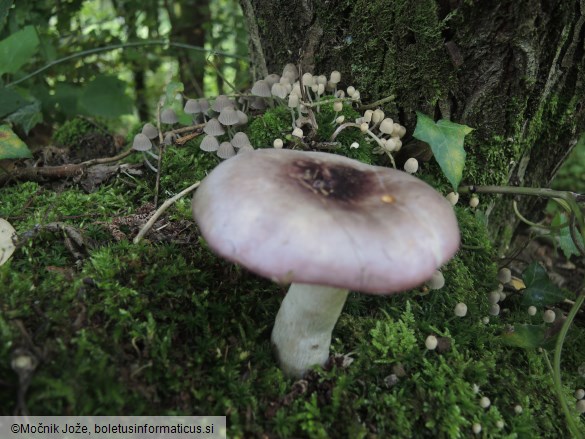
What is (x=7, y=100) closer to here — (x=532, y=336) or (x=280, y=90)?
(x=280, y=90)

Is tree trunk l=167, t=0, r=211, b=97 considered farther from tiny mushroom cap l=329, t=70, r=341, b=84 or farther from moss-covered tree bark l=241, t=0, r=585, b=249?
tiny mushroom cap l=329, t=70, r=341, b=84

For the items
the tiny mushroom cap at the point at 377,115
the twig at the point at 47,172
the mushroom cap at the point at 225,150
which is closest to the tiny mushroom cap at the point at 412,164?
the tiny mushroom cap at the point at 377,115

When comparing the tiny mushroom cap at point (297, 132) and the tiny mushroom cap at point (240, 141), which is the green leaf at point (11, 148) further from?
the tiny mushroom cap at point (297, 132)

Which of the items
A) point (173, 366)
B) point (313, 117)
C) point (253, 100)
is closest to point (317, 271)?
point (173, 366)

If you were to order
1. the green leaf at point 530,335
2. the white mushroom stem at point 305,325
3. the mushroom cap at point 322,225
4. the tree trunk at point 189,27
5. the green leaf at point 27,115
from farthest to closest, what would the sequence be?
1. the tree trunk at point 189,27
2. the green leaf at point 27,115
3. the green leaf at point 530,335
4. the white mushroom stem at point 305,325
5. the mushroom cap at point 322,225

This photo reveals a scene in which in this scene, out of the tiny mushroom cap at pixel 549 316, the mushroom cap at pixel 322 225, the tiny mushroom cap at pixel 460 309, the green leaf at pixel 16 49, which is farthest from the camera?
the green leaf at pixel 16 49

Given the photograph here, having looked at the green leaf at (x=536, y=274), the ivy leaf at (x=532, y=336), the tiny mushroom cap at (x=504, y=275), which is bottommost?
the tiny mushroom cap at (x=504, y=275)

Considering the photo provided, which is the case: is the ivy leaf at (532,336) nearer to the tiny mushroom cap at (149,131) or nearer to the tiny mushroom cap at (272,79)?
the tiny mushroom cap at (272,79)

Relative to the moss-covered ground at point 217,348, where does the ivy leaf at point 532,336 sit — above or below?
below

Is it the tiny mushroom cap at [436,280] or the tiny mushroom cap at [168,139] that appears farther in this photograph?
the tiny mushroom cap at [168,139]
